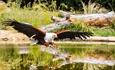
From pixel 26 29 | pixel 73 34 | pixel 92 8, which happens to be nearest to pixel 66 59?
pixel 73 34

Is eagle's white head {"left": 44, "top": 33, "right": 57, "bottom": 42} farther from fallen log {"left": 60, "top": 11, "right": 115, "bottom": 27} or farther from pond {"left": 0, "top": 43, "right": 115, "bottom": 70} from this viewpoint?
fallen log {"left": 60, "top": 11, "right": 115, "bottom": 27}

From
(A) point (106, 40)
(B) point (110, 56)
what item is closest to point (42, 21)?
A: (A) point (106, 40)

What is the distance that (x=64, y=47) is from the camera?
1372 centimetres

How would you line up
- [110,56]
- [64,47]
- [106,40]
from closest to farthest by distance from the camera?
[110,56]
[64,47]
[106,40]

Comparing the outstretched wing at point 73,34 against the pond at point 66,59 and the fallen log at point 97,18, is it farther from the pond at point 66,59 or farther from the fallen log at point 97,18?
the fallen log at point 97,18

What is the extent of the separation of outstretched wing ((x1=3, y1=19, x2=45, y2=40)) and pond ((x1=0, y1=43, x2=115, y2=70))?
549 millimetres

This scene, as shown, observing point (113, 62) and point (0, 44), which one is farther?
point (0, 44)

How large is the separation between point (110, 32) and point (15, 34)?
11.9 ft

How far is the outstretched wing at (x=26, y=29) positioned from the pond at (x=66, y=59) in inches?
21.6

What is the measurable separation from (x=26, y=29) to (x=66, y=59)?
140cm

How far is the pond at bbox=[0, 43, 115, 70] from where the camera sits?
30.1 feet

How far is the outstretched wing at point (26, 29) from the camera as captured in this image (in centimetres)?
1089

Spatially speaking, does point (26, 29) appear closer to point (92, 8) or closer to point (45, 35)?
point (45, 35)

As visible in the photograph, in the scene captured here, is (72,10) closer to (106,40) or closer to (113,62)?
(106,40)
